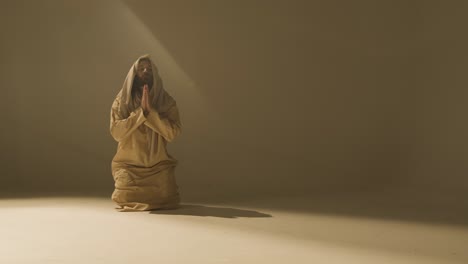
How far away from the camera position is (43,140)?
920cm

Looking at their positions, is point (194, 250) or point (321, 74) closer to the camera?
point (194, 250)

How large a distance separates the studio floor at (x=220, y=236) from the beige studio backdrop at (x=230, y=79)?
2.80 m

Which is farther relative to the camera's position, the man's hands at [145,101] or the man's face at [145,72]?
the man's face at [145,72]

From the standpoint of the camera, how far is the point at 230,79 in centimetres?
931

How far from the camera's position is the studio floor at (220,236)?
13.4 feet

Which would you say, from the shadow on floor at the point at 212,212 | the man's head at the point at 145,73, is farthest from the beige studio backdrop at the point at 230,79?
the man's head at the point at 145,73

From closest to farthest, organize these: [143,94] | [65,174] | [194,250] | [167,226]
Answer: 1. [194,250]
2. [167,226]
3. [143,94]
4. [65,174]

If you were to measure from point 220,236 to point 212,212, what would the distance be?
4.28 feet

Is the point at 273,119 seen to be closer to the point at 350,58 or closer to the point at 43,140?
the point at 350,58

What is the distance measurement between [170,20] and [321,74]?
8.04 ft

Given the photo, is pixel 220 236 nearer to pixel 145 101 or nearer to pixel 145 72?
pixel 145 101

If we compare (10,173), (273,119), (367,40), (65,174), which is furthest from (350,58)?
(10,173)

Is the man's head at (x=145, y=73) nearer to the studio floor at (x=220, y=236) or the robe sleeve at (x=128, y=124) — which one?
the robe sleeve at (x=128, y=124)

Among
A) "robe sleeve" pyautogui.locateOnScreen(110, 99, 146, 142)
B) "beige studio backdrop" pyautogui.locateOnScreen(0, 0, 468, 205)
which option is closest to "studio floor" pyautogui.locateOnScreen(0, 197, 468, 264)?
"robe sleeve" pyautogui.locateOnScreen(110, 99, 146, 142)
